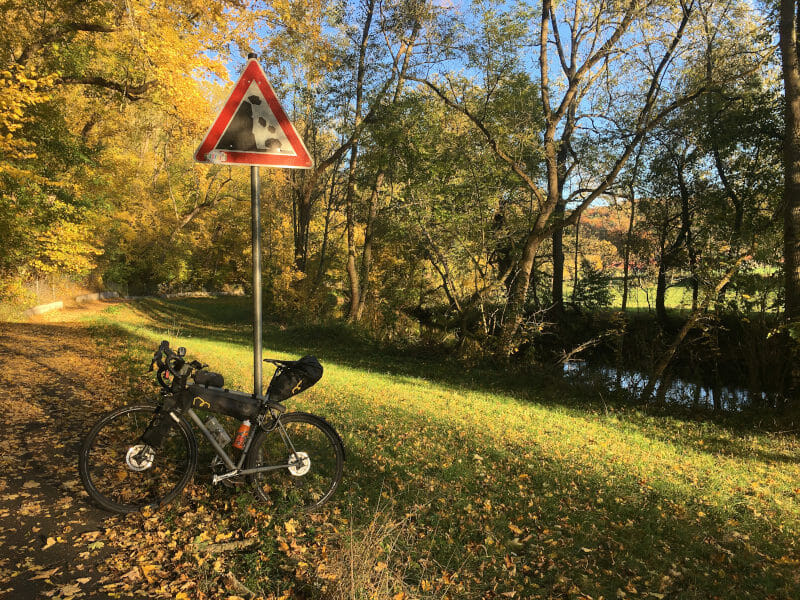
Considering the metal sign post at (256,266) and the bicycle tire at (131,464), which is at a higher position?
the metal sign post at (256,266)

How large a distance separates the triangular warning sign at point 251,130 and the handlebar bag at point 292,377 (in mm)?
1441

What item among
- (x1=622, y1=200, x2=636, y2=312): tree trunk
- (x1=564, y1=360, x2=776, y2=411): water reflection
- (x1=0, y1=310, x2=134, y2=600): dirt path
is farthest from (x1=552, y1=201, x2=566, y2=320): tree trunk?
(x1=0, y1=310, x2=134, y2=600): dirt path

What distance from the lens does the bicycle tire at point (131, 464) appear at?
343 centimetres

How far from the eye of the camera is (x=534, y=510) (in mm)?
4809

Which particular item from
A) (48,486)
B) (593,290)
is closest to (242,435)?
(48,486)

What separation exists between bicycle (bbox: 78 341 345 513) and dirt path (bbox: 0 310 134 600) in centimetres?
26

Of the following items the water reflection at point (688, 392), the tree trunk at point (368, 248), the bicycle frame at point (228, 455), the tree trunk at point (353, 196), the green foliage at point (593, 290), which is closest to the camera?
the bicycle frame at point (228, 455)

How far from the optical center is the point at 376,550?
10.4ft

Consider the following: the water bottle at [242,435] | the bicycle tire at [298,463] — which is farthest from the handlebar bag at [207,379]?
the bicycle tire at [298,463]

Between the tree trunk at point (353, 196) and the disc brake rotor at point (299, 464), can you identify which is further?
the tree trunk at point (353, 196)

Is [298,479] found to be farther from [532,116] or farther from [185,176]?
[185,176]

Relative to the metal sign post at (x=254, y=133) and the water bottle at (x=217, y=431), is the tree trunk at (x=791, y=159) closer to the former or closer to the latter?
the metal sign post at (x=254, y=133)

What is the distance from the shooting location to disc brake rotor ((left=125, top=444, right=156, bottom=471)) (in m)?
3.56

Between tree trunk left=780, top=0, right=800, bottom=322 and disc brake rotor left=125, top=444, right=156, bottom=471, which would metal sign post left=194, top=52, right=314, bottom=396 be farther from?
tree trunk left=780, top=0, right=800, bottom=322
